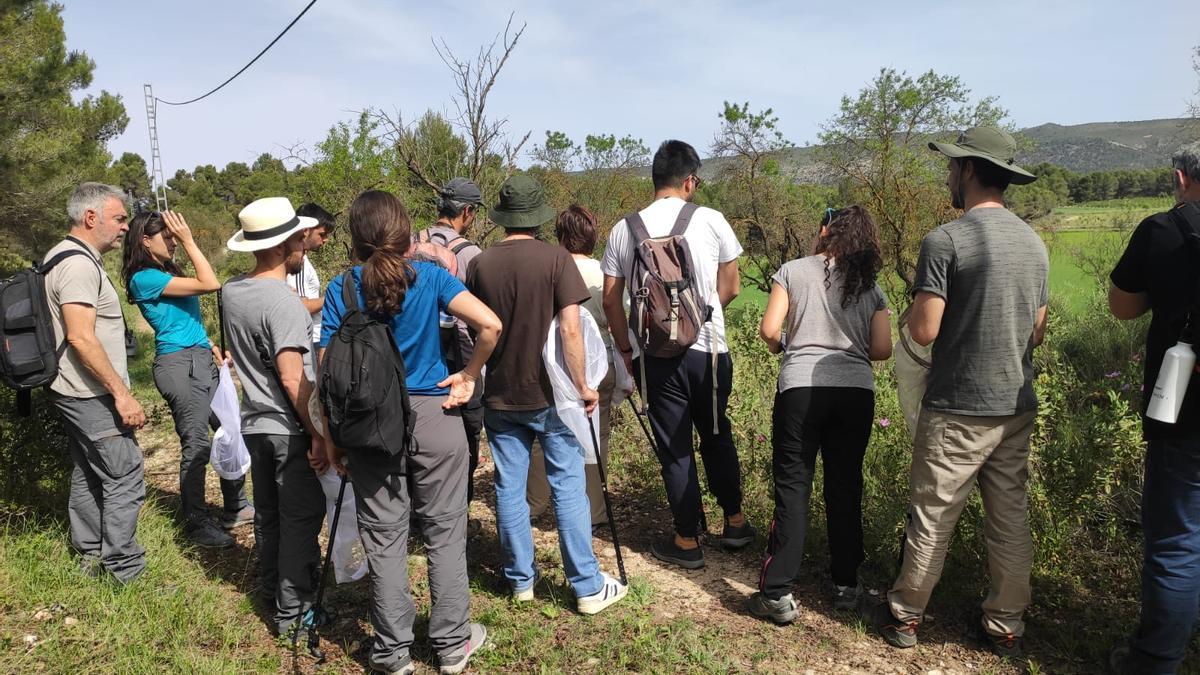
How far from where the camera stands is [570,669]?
120 inches

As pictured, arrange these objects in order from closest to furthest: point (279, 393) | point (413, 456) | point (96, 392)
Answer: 1. point (413, 456)
2. point (279, 393)
3. point (96, 392)

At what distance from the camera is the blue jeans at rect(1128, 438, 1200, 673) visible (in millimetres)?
2502

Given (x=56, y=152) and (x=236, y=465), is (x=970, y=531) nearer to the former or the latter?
(x=236, y=465)

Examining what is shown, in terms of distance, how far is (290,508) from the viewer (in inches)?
127

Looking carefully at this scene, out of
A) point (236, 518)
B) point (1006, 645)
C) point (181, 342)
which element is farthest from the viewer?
point (236, 518)

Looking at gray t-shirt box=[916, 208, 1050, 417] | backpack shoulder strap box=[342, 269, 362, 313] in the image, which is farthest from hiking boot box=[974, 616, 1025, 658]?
backpack shoulder strap box=[342, 269, 362, 313]

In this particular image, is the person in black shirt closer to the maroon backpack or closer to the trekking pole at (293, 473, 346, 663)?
the maroon backpack

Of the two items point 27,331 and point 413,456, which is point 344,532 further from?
point 27,331

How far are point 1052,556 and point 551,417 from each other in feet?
7.67

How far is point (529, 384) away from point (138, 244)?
96.3 inches

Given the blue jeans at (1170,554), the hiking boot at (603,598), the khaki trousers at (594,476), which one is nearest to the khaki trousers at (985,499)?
the blue jeans at (1170,554)

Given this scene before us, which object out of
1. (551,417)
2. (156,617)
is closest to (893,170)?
(551,417)

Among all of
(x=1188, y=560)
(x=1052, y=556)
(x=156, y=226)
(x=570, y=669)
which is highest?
(x=156, y=226)

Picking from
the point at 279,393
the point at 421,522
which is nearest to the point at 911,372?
the point at 421,522
